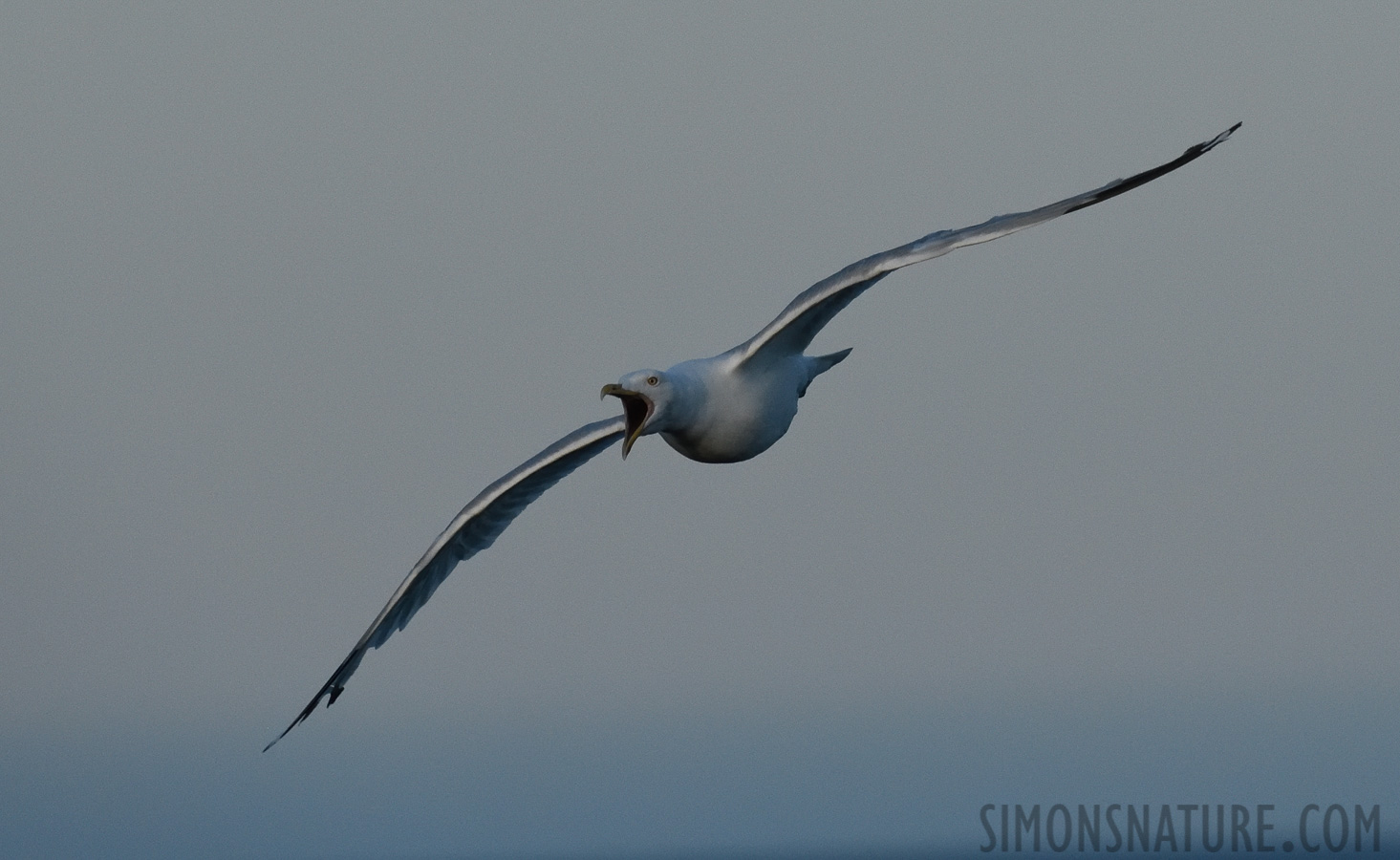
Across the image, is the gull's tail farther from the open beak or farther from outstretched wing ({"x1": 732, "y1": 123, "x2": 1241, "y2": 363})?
the open beak

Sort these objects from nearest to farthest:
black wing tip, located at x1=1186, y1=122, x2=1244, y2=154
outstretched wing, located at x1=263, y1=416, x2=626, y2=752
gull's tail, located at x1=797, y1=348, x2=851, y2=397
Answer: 1. black wing tip, located at x1=1186, y1=122, x2=1244, y2=154
2. gull's tail, located at x1=797, y1=348, x2=851, y2=397
3. outstretched wing, located at x1=263, y1=416, x2=626, y2=752

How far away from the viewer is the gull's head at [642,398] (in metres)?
15.3

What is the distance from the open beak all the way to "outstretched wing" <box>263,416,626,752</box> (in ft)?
5.07

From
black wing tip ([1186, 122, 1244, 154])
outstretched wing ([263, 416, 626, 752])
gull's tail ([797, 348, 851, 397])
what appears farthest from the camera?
outstretched wing ([263, 416, 626, 752])

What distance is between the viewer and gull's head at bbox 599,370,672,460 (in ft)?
50.3

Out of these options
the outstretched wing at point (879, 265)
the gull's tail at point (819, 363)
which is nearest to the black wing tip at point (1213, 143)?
the outstretched wing at point (879, 265)

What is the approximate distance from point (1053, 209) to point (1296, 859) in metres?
163

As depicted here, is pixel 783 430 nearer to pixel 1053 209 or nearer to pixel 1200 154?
pixel 1053 209

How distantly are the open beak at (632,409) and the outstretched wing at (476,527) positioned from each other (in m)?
1.55

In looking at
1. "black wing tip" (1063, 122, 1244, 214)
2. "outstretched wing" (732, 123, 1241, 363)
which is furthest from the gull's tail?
"black wing tip" (1063, 122, 1244, 214)

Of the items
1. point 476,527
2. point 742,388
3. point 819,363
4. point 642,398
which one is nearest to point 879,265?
point 742,388

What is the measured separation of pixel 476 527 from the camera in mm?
18750

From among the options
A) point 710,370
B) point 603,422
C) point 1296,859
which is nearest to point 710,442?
point 710,370

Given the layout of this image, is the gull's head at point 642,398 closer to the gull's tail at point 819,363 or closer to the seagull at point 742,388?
the seagull at point 742,388
